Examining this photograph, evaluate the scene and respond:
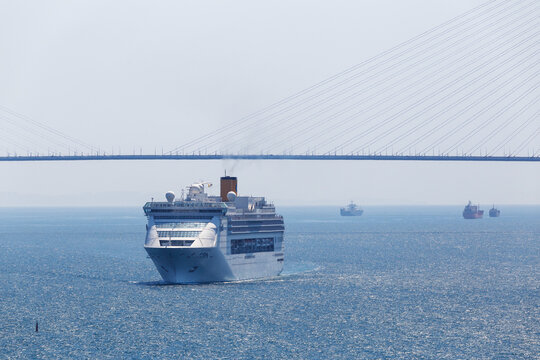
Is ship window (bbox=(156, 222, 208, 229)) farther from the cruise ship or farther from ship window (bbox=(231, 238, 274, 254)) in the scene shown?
ship window (bbox=(231, 238, 274, 254))

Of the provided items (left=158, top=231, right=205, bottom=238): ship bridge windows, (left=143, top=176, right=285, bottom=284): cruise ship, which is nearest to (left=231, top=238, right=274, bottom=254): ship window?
(left=143, top=176, right=285, bottom=284): cruise ship

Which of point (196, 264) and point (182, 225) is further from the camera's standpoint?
point (182, 225)

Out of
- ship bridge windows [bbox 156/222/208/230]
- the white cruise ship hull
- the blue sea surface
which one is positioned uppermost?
ship bridge windows [bbox 156/222/208/230]

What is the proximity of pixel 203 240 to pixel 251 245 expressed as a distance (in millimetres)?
6949

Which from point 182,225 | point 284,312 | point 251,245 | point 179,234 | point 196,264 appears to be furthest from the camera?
point 251,245

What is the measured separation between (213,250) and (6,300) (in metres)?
15.0

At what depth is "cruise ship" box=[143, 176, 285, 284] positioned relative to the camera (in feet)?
210

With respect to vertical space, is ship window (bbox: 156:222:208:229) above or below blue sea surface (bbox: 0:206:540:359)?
above

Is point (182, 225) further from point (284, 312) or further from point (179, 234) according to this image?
point (284, 312)

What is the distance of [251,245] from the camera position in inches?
2768

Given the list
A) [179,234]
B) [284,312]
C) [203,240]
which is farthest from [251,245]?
[284,312]

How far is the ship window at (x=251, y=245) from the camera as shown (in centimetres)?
6753

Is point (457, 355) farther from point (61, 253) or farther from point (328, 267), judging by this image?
point (61, 253)

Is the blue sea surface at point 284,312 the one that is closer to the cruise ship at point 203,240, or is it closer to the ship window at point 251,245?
the cruise ship at point 203,240
